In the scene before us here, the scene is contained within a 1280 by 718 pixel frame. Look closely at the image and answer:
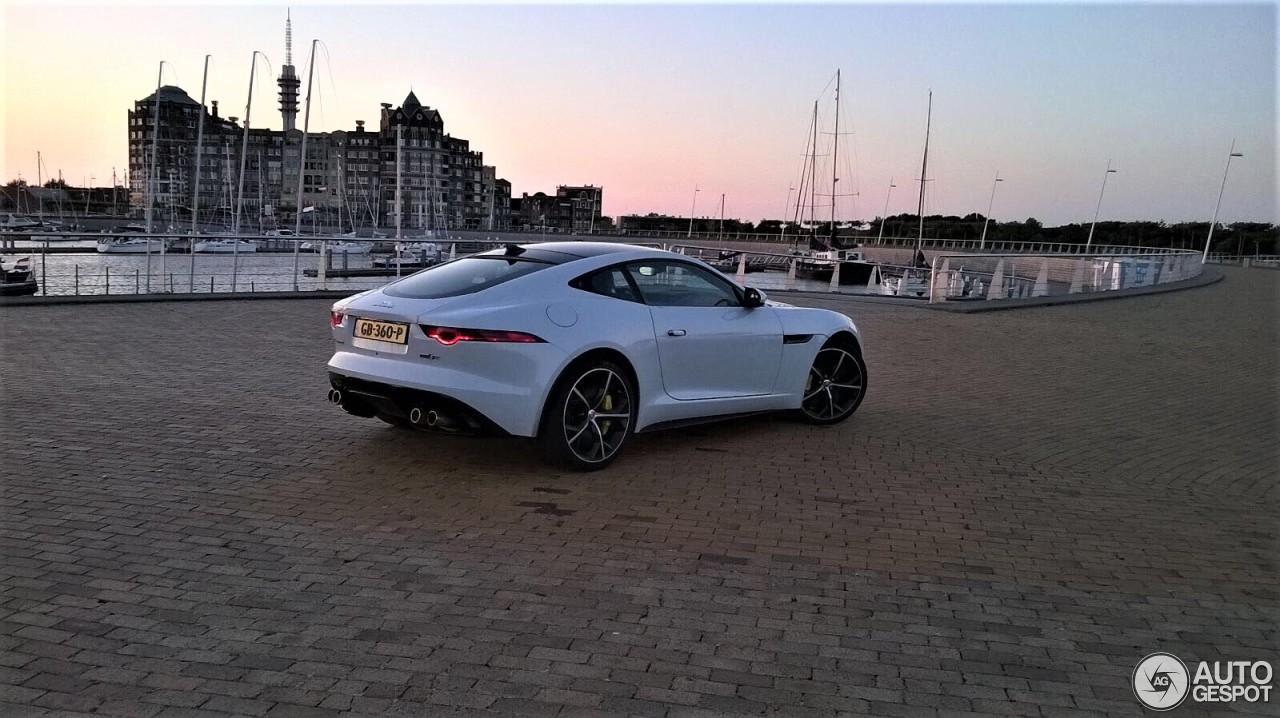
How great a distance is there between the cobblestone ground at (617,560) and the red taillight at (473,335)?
92cm

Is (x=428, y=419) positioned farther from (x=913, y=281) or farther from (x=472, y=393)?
(x=913, y=281)

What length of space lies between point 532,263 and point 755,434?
240 centimetres

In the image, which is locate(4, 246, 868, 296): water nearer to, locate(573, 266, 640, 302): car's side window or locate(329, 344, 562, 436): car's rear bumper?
locate(573, 266, 640, 302): car's side window

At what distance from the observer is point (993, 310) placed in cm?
2084

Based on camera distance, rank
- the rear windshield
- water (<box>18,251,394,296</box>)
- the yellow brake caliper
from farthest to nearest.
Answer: water (<box>18,251,394,296</box>), the yellow brake caliper, the rear windshield

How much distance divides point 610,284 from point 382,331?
60.7 inches

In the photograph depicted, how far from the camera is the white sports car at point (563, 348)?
215 inches

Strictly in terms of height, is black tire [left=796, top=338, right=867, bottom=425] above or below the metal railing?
above

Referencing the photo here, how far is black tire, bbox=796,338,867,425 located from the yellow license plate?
3.50 meters

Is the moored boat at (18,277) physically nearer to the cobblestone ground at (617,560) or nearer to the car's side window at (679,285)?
the cobblestone ground at (617,560)

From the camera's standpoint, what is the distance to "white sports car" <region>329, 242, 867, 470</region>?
5.46 m

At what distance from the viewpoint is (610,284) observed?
6227 millimetres

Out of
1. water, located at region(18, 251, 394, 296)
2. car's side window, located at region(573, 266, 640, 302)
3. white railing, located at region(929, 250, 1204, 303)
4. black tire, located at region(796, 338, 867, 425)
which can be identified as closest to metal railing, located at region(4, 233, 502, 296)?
water, located at region(18, 251, 394, 296)

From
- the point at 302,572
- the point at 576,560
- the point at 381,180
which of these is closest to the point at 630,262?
the point at 576,560
